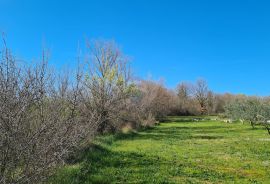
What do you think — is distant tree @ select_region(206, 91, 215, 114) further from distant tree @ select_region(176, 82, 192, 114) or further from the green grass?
the green grass

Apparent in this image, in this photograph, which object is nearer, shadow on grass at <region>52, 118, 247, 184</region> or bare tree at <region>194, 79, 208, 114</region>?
shadow on grass at <region>52, 118, 247, 184</region>

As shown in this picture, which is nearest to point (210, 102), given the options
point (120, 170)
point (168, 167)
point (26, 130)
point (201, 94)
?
point (201, 94)

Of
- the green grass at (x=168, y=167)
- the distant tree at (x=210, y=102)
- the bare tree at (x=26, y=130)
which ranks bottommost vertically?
the green grass at (x=168, y=167)

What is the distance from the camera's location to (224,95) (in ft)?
349

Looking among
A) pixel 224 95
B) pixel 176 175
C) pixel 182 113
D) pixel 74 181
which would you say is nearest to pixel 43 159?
pixel 74 181

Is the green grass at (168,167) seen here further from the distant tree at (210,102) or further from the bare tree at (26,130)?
the distant tree at (210,102)

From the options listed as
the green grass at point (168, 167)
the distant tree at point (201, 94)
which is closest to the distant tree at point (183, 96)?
the distant tree at point (201, 94)

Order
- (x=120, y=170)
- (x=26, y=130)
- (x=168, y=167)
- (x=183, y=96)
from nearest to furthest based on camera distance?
(x=26, y=130), (x=120, y=170), (x=168, y=167), (x=183, y=96)

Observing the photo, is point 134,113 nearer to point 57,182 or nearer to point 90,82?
point 90,82

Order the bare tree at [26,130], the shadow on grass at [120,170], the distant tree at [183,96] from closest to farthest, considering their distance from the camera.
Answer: the bare tree at [26,130]
the shadow on grass at [120,170]
the distant tree at [183,96]

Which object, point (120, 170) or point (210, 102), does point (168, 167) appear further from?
point (210, 102)

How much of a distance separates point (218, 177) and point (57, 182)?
6.22 meters

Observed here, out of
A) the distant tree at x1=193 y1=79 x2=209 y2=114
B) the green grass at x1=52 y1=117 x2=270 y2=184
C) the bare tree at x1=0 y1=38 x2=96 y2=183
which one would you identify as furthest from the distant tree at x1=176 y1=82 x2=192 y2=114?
the bare tree at x1=0 y1=38 x2=96 y2=183

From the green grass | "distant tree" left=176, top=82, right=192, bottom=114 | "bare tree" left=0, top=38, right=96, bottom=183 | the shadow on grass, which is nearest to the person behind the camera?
"bare tree" left=0, top=38, right=96, bottom=183
